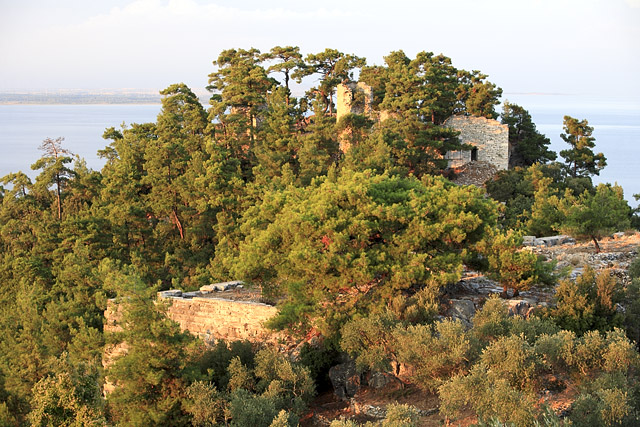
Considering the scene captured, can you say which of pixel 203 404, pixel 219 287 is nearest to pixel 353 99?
pixel 219 287

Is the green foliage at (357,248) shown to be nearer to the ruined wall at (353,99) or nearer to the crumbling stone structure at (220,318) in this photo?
the crumbling stone structure at (220,318)

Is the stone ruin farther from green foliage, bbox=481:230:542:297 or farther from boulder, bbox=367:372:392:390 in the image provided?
boulder, bbox=367:372:392:390

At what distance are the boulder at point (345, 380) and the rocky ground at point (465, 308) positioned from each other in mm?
18

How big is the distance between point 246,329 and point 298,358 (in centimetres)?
152

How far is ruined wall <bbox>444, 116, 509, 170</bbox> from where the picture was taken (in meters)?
28.3

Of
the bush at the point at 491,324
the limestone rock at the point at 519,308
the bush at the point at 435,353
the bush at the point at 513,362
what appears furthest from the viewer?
the limestone rock at the point at 519,308

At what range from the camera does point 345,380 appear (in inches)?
445

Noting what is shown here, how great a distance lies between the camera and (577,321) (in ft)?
37.6

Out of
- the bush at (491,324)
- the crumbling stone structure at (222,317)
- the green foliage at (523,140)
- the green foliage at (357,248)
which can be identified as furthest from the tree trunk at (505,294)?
the green foliage at (523,140)

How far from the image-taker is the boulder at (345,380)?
11.1 m

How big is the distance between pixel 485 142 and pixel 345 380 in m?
19.2

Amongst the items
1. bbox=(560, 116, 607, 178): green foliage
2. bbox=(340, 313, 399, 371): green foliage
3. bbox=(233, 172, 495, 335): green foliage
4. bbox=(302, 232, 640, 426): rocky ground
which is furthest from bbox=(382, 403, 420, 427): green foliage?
bbox=(560, 116, 607, 178): green foliage

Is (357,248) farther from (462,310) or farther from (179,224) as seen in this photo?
(179,224)

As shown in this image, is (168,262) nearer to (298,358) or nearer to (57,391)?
(298,358)
